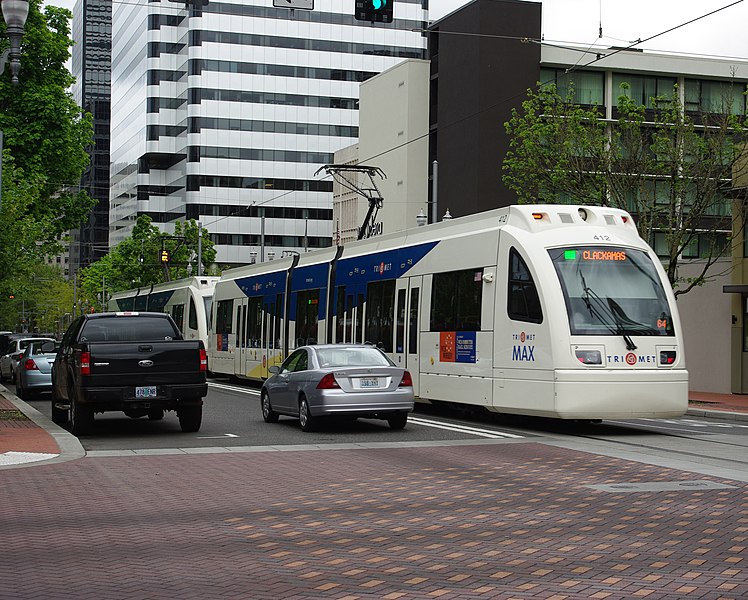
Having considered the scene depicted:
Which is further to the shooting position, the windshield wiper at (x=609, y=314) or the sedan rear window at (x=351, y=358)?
the sedan rear window at (x=351, y=358)

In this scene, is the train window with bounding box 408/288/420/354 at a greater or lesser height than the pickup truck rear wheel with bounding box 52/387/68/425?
greater

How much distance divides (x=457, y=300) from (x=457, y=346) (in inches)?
32.0

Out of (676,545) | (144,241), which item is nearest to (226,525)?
(676,545)

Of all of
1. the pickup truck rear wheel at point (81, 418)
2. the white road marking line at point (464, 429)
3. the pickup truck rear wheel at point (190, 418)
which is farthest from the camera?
the pickup truck rear wheel at point (190, 418)

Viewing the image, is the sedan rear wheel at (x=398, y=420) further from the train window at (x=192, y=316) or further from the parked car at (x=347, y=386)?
the train window at (x=192, y=316)

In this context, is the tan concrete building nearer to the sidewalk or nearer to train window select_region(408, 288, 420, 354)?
the sidewalk

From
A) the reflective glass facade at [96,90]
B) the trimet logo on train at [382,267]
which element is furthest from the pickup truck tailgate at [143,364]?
the reflective glass facade at [96,90]

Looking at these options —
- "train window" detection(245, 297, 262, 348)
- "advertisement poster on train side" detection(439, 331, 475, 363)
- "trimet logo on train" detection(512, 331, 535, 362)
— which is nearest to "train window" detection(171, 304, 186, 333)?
"train window" detection(245, 297, 262, 348)

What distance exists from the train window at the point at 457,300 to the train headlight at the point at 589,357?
103 inches

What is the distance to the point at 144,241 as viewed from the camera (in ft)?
268

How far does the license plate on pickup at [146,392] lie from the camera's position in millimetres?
17688

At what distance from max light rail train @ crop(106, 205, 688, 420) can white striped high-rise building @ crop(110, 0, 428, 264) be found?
84651mm

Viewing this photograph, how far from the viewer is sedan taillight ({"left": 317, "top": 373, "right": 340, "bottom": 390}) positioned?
1828cm

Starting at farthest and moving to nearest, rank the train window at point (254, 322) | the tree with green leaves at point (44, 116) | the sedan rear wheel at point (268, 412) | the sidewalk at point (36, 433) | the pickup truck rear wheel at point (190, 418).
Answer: the tree with green leaves at point (44, 116)
the train window at point (254, 322)
the sedan rear wheel at point (268, 412)
the pickup truck rear wheel at point (190, 418)
the sidewalk at point (36, 433)
